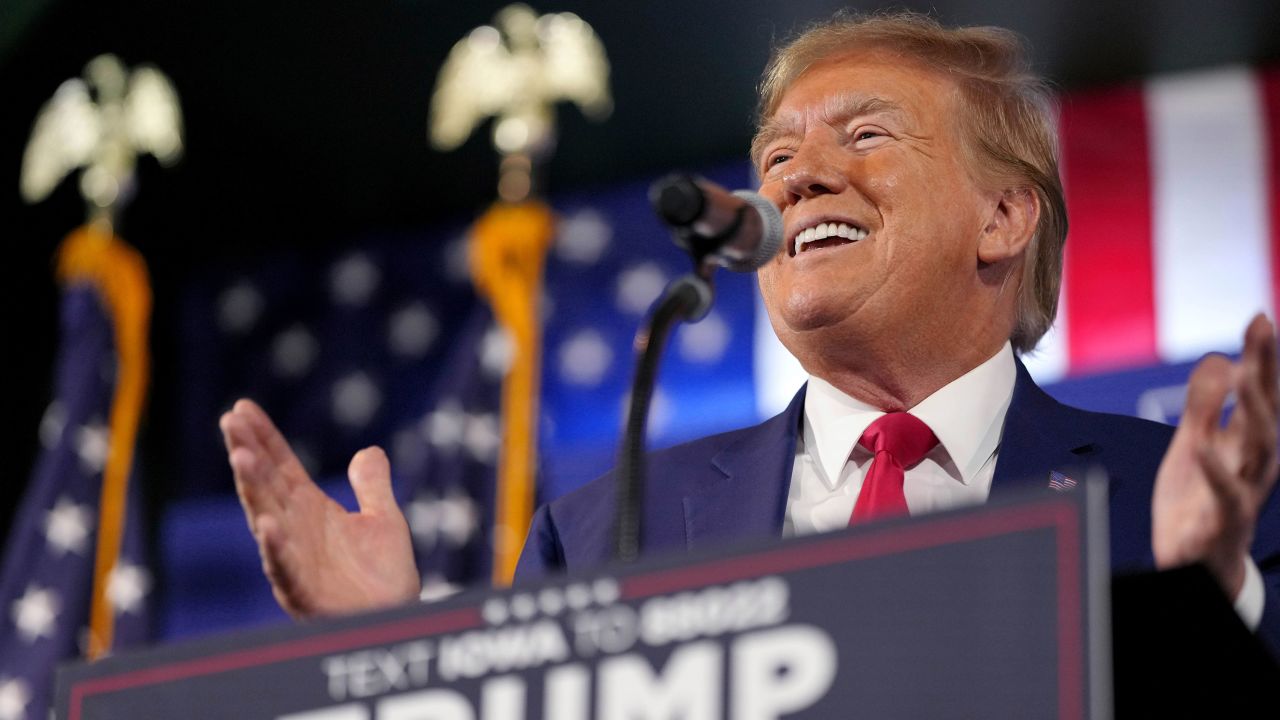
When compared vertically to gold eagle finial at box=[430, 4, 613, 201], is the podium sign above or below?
below

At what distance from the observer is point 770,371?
17.1 feet

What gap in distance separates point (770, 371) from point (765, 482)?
3180 mm

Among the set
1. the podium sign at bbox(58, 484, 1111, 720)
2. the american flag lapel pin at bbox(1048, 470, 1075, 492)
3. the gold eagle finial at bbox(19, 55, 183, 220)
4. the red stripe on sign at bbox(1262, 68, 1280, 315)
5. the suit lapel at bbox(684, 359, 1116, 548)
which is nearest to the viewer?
the podium sign at bbox(58, 484, 1111, 720)

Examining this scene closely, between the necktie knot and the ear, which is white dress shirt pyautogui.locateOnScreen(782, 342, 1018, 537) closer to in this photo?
the necktie knot

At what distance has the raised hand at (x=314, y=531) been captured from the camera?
1.64m

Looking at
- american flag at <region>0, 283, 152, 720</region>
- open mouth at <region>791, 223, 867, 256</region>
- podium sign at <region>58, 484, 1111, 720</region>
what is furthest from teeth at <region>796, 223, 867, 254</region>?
american flag at <region>0, 283, 152, 720</region>

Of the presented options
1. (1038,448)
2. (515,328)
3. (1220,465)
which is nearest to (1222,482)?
(1220,465)

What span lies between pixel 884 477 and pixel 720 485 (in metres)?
0.19

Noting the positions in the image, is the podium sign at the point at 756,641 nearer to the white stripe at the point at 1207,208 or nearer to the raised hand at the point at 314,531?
the raised hand at the point at 314,531

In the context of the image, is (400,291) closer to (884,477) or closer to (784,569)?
(884,477)

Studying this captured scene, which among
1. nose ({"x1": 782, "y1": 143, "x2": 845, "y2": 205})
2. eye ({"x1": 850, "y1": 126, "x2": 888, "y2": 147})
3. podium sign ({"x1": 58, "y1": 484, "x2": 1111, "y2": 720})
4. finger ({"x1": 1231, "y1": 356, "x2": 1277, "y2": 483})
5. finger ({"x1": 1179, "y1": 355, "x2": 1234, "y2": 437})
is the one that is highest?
eye ({"x1": 850, "y1": 126, "x2": 888, "y2": 147})

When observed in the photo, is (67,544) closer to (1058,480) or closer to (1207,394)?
(1058,480)

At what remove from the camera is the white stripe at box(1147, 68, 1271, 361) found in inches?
184

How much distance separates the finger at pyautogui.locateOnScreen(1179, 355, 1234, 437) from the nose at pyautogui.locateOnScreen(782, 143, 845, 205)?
93 cm
